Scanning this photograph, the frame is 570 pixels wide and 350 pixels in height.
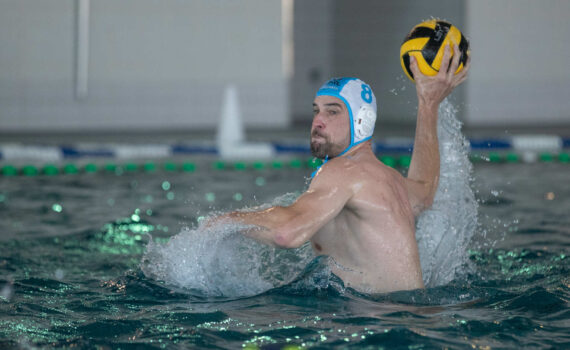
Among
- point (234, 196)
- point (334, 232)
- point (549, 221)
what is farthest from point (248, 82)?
point (334, 232)

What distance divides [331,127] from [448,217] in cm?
122

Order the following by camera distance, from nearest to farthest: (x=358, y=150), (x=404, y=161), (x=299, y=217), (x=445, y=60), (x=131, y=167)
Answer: (x=299, y=217)
(x=358, y=150)
(x=445, y=60)
(x=131, y=167)
(x=404, y=161)

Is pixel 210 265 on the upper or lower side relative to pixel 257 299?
upper

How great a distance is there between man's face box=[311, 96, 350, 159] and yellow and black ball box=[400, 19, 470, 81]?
0.63 metres

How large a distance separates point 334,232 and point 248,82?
31.1 ft

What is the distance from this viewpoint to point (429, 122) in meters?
3.72

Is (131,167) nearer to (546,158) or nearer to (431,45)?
(546,158)

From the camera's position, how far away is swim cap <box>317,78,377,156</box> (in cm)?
324

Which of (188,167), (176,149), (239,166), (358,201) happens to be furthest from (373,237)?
(176,149)

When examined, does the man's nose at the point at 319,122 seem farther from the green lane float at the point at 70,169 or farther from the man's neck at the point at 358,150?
the green lane float at the point at 70,169

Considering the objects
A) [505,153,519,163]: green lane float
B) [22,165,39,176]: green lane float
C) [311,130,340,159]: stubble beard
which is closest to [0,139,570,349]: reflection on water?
[311,130,340,159]: stubble beard

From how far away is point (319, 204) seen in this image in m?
2.99

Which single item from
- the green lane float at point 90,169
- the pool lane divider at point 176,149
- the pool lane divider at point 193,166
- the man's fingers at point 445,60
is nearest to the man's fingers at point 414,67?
the man's fingers at point 445,60

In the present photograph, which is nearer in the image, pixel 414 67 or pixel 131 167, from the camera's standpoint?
pixel 414 67
